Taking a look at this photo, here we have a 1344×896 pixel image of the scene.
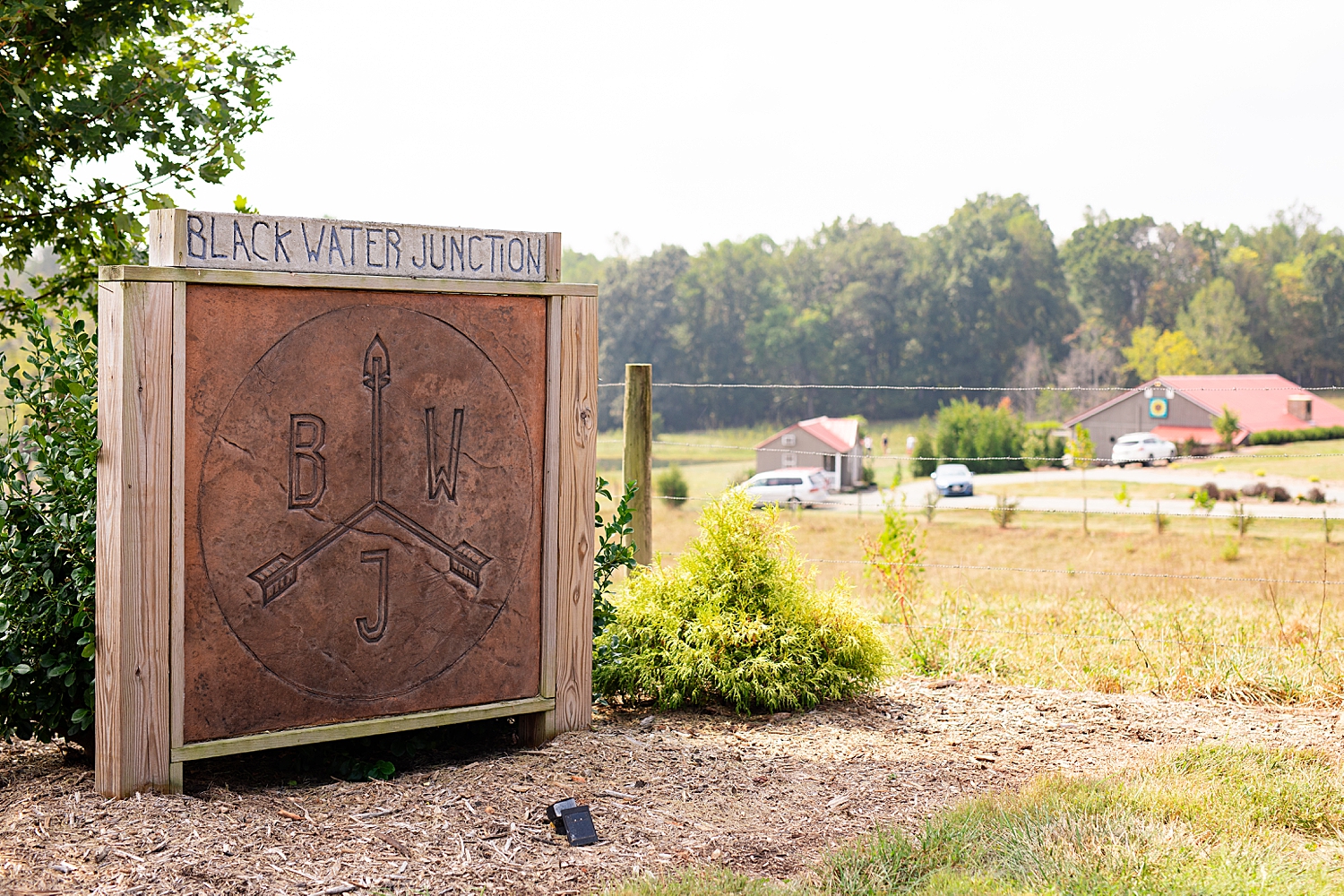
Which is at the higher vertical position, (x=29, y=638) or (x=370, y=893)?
(x=29, y=638)

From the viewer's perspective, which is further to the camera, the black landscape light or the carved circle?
the carved circle

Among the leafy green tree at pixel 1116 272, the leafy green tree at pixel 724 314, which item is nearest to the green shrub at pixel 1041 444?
the leafy green tree at pixel 724 314

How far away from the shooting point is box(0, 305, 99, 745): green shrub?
369cm

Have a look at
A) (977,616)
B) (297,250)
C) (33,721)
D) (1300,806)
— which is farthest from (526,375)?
(977,616)

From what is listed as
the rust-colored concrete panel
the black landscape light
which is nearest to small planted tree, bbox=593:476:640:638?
the rust-colored concrete panel

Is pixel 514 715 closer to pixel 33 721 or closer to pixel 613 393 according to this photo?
pixel 33 721

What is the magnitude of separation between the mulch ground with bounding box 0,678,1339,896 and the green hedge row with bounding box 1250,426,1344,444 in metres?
24.8

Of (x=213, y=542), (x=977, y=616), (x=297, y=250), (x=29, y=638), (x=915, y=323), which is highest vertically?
(x=915, y=323)

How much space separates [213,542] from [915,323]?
177ft

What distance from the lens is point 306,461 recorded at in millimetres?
3695

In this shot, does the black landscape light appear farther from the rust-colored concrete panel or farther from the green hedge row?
the green hedge row

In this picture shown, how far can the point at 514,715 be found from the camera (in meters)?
4.28

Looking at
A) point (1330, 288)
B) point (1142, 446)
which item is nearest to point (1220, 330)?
point (1330, 288)

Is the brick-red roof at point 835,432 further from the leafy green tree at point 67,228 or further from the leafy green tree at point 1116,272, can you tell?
the leafy green tree at point 1116,272
